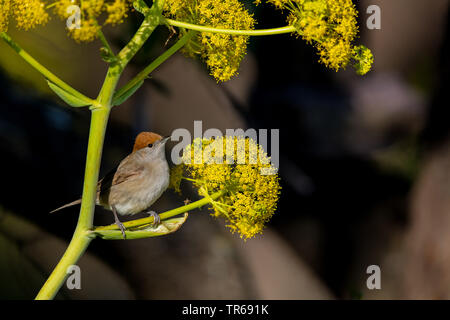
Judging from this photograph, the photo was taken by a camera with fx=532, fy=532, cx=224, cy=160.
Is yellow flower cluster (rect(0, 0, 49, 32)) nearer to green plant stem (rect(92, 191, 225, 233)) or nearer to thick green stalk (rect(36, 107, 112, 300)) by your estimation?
thick green stalk (rect(36, 107, 112, 300))

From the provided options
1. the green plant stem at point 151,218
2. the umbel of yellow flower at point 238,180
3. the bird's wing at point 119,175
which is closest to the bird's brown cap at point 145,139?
the bird's wing at point 119,175

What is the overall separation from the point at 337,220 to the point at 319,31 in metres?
2.11

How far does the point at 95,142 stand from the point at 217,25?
0.35m

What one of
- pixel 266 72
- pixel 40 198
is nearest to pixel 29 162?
pixel 40 198

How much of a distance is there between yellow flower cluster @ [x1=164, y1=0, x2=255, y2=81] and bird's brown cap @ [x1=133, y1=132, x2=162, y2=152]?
0.97 feet

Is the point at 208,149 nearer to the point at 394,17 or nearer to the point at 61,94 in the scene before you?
the point at 61,94

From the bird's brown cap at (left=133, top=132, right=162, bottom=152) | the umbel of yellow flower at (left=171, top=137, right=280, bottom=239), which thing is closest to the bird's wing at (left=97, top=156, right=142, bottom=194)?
the bird's brown cap at (left=133, top=132, right=162, bottom=152)

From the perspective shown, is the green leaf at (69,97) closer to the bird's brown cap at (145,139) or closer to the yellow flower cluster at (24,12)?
the yellow flower cluster at (24,12)

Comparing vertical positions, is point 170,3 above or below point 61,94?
above

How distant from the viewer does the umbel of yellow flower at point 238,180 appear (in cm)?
103

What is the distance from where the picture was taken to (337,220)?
9.55 feet

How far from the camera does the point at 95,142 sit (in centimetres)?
87

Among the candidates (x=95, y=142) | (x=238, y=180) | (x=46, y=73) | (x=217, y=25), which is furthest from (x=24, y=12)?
(x=238, y=180)

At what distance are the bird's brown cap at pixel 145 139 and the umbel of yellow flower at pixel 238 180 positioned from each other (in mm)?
266
